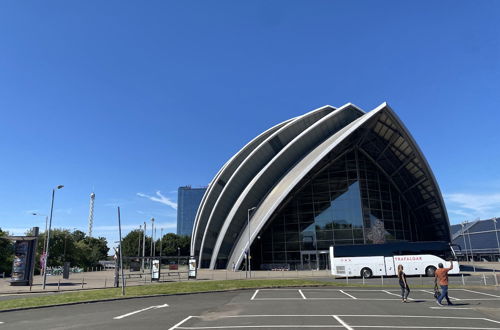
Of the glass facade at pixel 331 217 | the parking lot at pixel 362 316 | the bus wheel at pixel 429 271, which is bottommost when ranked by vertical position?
the bus wheel at pixel 429 271

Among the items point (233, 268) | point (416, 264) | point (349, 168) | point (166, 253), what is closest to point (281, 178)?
point (349, 168)

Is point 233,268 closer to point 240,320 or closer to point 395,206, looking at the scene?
point 395,206

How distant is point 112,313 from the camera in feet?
48.7

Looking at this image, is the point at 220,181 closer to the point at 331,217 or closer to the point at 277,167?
the point at 277,167

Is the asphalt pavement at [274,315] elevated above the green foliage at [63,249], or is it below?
below

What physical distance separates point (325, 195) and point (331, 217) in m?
3.67

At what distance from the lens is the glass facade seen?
175 feet

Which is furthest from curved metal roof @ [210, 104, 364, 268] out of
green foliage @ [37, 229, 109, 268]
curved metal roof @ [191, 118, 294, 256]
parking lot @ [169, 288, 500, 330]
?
parking lot @ [169, 288, 500, 330]

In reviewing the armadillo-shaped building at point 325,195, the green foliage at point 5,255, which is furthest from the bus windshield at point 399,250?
the green foliage at point 5,255

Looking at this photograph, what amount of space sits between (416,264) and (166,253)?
97767 millimetres

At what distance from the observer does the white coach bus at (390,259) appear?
37.7 metres

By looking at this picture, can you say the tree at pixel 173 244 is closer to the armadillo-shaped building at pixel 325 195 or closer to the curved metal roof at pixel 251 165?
the curved metal roof at pixel 251 165

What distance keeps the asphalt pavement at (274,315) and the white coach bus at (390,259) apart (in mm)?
20037

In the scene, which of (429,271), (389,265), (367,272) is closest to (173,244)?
(367,272)
